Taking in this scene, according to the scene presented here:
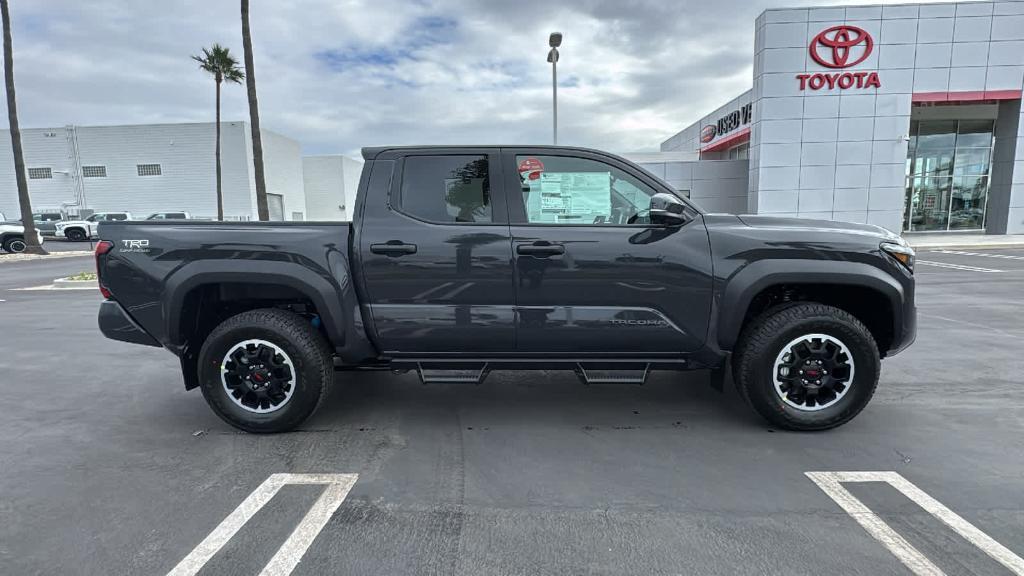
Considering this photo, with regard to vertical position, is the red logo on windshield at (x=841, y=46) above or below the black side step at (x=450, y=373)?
above

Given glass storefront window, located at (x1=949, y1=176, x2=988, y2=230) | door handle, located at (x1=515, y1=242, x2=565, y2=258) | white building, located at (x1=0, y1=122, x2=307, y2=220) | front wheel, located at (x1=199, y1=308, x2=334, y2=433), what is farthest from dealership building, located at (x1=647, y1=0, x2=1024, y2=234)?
white building, located at (x1=0, y1=122, x2=307, y2=220)

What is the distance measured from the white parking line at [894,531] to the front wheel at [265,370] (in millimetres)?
3164

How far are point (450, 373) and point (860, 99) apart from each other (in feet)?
74.6

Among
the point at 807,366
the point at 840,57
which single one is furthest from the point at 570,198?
the point at 840,57

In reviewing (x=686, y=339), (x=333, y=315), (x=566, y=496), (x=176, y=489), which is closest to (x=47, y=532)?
(x=176, y=489)

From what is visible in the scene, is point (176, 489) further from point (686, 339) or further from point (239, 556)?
point (686, 339)

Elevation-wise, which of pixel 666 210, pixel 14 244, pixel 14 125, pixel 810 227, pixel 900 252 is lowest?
pixel 14 244

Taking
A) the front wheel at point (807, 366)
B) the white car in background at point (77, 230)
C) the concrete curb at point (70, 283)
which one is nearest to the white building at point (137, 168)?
the white car in background at point (77, 230)

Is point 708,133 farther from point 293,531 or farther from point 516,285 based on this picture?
point 293,531

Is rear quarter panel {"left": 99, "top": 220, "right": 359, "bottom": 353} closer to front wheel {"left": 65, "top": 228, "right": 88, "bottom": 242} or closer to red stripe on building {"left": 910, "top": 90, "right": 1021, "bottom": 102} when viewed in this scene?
red stripe on building {"left": 910, "top": 90, "right": 1021, "bottom": 102}

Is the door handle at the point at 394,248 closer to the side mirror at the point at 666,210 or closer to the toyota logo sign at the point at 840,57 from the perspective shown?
the side mirror at the point at 666,210

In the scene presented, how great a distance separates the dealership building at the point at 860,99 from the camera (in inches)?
774

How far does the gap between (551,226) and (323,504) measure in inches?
82.9

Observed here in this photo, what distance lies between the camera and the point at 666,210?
3.30m
